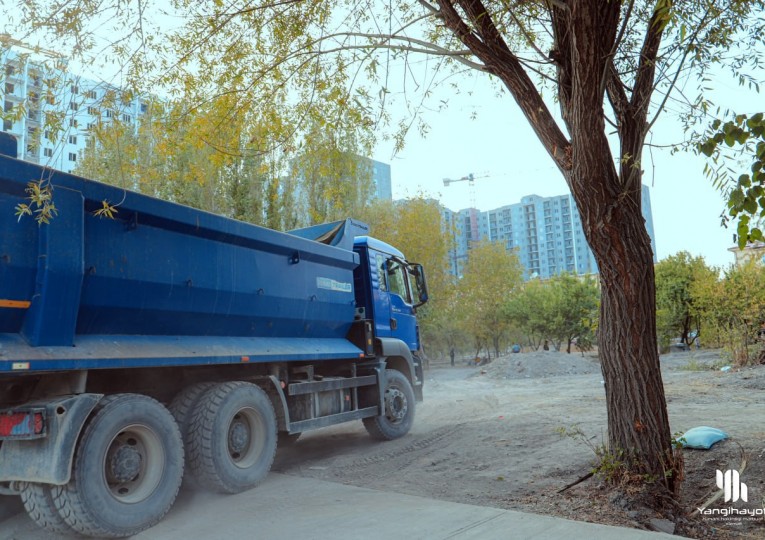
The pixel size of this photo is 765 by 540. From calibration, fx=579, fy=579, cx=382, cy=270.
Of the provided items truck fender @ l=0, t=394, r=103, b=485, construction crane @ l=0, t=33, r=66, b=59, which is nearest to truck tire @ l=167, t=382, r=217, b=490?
truck fender @ l=0, t=394, r=103, b=485

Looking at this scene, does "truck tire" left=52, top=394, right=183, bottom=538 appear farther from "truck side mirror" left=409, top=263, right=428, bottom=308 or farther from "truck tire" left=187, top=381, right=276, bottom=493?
"truck side mirror" left=409, top=263, right=428, bottom=308

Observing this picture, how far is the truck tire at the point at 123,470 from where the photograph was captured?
4426 mm

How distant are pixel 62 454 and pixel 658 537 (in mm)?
4342

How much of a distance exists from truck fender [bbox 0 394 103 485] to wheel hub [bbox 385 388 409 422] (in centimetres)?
533

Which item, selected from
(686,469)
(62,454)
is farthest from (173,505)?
(686,469)

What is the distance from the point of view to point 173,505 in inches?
221

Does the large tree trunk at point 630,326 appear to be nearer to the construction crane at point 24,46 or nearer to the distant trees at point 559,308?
the construction crane at point 24,46

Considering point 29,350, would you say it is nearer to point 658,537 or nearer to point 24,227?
point 24,227

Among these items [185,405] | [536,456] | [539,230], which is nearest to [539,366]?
[536,456]

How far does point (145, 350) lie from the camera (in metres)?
5.23

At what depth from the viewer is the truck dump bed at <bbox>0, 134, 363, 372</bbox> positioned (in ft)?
14.2

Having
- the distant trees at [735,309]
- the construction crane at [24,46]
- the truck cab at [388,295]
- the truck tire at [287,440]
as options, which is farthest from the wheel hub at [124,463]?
the distant trees at [735,309]

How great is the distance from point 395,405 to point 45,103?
678 centimetres

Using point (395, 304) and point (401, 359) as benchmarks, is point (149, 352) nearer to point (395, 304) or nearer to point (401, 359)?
point (395, 304)
